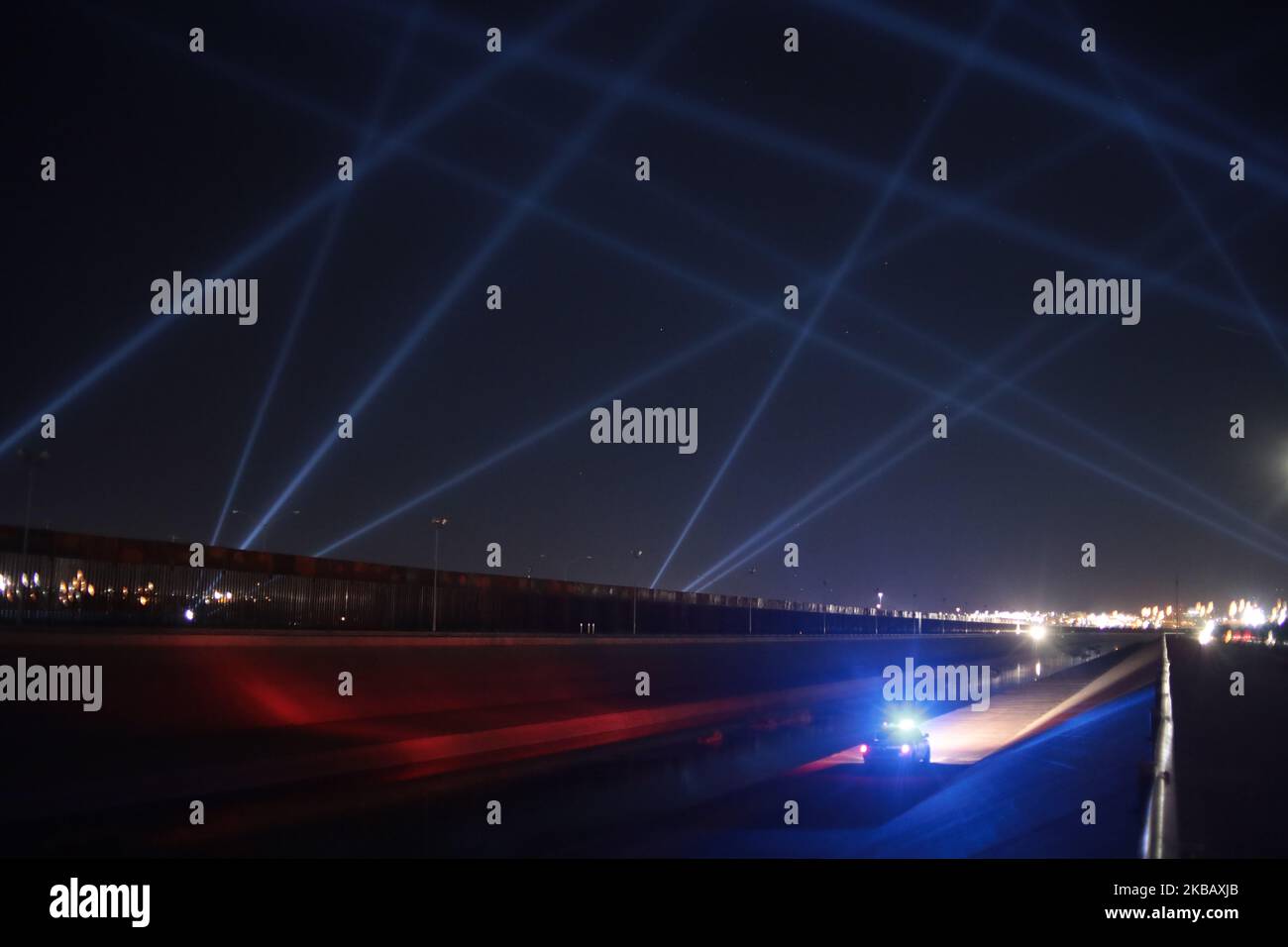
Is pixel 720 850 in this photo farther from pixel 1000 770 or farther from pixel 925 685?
pixel 925 685

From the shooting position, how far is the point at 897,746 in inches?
941

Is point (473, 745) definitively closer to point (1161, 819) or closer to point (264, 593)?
point (264, 593)

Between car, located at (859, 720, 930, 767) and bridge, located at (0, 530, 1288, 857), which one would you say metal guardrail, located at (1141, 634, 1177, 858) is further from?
car, located at (859, 720, 930, 767)

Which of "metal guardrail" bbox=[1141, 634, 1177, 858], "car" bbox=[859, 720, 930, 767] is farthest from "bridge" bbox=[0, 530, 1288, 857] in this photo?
"car" bbox=[859, 720, 930, 767]

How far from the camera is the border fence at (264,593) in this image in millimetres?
23203

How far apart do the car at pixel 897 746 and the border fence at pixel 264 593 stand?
14.2m

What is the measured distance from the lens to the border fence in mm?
23203

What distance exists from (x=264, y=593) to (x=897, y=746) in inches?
614

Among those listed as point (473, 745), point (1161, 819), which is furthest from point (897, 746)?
point (1161, 819)

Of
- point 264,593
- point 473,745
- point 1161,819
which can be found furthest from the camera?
point 264,593

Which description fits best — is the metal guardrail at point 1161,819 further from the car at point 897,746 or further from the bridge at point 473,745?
the car at point 897,746

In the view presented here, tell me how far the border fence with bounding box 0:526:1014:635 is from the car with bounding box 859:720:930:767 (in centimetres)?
1418

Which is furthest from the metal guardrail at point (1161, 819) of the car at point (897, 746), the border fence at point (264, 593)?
the border fence at point (264, 593)

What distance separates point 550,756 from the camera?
24984 millimetres
